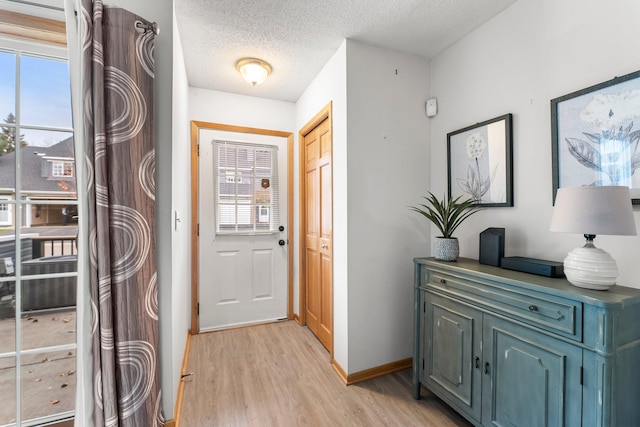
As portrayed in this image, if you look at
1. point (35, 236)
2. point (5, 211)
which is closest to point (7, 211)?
point (5, 211)

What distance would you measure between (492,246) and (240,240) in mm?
2297

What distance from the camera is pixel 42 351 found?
1289 mm

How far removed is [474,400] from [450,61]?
2.29m

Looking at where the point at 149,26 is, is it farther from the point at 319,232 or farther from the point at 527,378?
the point at 527,378

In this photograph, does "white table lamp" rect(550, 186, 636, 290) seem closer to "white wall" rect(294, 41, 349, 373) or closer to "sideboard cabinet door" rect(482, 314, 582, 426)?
"sideboard cabinet door" rect(482, 314, 582, 426)

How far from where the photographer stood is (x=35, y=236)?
1.28m

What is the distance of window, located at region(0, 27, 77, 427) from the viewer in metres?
1.21

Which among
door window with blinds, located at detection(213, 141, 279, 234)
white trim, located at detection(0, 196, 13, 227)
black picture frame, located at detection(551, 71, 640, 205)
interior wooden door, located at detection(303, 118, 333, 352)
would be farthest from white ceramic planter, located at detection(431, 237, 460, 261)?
white trim, located at detection(0, 196, 13, 227)

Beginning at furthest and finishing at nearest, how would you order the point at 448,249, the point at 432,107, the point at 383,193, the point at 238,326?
1. the point at 238,326
2. the point at 432,107
3. the point at 383,193
4. the point at 448,249

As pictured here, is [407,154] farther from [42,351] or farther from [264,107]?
[42,351]

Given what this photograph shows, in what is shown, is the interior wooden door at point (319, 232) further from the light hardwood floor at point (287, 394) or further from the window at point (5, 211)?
the window at point (5, 211)

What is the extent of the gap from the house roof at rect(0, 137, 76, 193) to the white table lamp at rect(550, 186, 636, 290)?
225cm

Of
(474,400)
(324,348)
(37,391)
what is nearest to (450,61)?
(474,400)

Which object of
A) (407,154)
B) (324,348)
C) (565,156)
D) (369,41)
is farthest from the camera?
(324,348)
